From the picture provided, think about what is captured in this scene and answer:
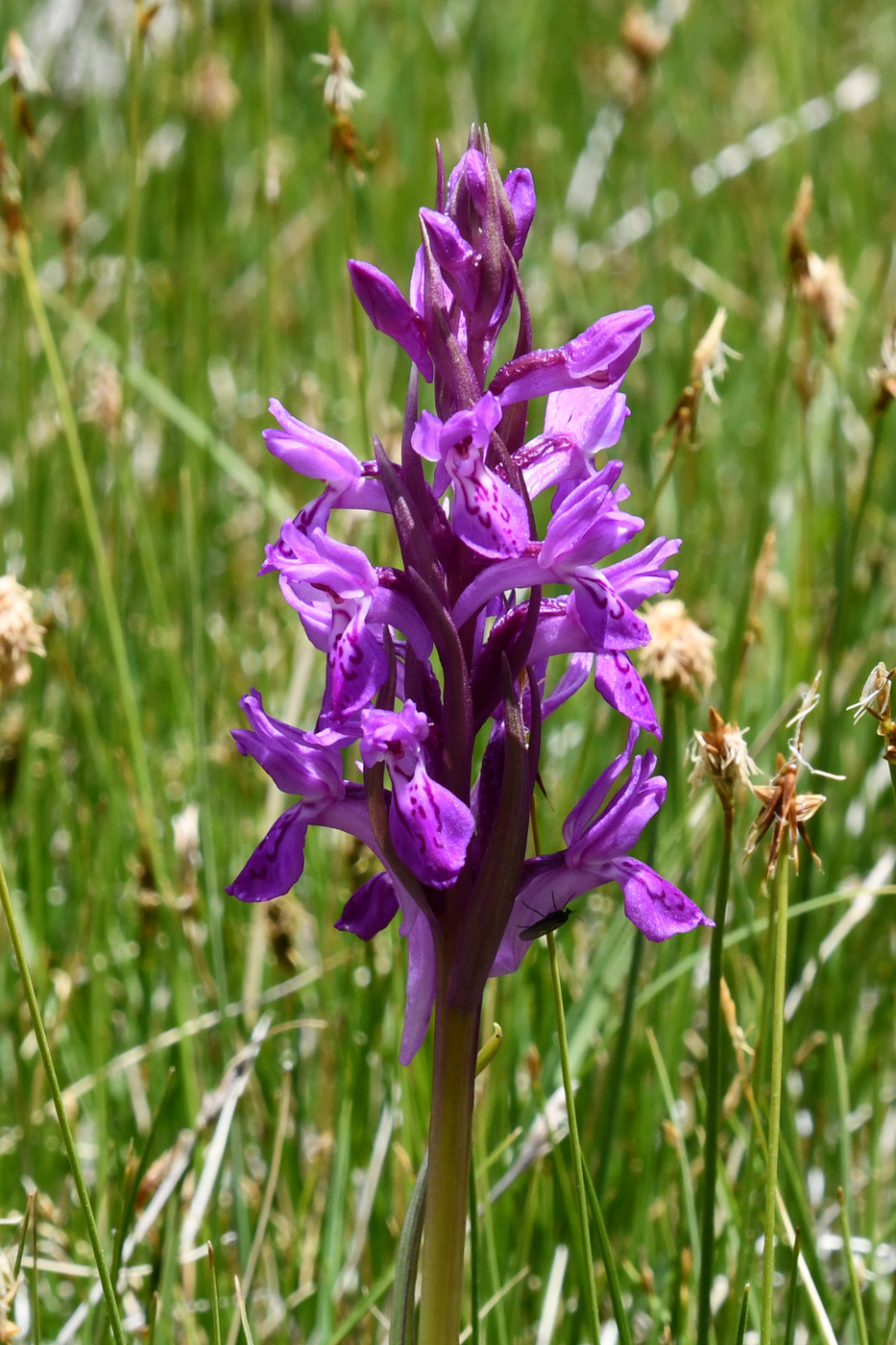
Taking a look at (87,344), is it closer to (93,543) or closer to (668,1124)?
(93,543)

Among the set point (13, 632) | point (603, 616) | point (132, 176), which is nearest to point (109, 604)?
point (13, 632)

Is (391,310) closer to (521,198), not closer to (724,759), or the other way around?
(521,198)

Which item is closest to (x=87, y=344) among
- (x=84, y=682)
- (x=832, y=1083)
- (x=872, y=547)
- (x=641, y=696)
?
Result: (x=84, y=682)

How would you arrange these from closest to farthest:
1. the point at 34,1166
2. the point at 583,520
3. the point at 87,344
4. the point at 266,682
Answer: the point at 583,520, the point at 34,1166, the point at 266,682, the point at 87,344

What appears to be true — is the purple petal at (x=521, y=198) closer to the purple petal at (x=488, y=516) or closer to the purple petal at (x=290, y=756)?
the purple petal at (x=488, y=516)

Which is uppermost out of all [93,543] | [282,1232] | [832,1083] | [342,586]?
[93,543]

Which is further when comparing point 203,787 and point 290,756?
point 203,787
